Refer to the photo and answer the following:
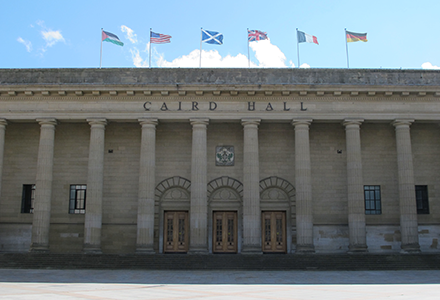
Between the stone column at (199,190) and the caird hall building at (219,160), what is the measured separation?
0.07 m

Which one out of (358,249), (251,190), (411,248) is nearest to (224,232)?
(251,190)

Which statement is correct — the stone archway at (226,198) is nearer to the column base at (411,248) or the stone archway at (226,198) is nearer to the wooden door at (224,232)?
the wooden door at (224,232)

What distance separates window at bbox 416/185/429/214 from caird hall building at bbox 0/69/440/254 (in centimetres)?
7

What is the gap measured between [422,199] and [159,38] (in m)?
21.6

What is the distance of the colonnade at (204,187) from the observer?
3117 cm

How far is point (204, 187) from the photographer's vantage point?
31906mm

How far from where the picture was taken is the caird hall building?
104 ft

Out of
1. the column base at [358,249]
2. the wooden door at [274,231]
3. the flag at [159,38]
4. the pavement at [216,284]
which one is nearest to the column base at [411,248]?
the column base at [358,249]

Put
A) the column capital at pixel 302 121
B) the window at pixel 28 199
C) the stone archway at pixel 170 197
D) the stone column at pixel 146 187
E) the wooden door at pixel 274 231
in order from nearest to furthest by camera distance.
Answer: the stone column at pixel 146 187 → the column capital at pixel 302 121 → the wooden door at pixel 274 231 → the stone archway at pixel 170 197 → the window at pixel 28 199

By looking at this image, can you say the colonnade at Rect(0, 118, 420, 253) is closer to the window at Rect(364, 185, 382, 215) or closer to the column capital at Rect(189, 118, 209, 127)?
the column capital at Rect(189, 118, 209, 127)

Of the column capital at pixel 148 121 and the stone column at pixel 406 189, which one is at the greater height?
the column capital at pixel 148 121

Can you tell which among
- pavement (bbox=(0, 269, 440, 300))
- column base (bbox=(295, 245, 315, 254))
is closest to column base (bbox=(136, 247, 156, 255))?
pavement (bbox=(0, 269, 440, 300))

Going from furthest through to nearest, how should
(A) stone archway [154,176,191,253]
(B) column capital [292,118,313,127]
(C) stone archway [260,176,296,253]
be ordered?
1. (A) stone archway [154,176,191,253]
2. (C) stone archway [260,176,296,253]
3. (B) column capital [292,118,313,127]

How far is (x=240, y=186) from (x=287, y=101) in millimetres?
6669
